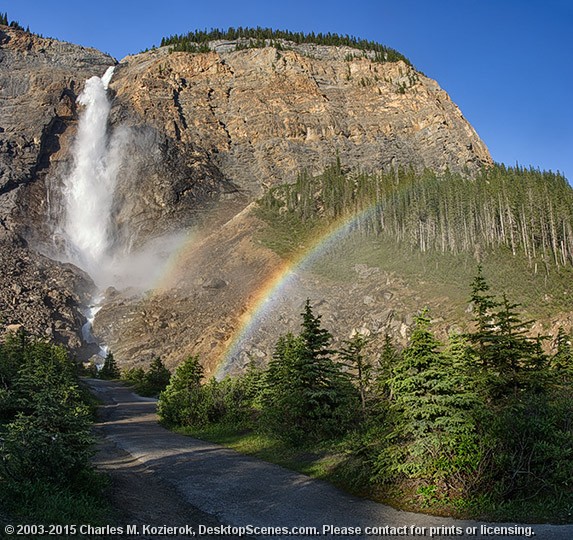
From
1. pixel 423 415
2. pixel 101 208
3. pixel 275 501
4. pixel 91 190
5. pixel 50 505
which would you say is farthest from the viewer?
pixel 91 190

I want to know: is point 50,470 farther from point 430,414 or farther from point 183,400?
point 183,400

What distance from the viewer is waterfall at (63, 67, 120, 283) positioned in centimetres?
9962

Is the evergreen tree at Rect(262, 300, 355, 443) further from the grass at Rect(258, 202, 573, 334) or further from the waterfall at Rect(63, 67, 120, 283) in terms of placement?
the waterfall at Rect(63, 67, 120, 283)

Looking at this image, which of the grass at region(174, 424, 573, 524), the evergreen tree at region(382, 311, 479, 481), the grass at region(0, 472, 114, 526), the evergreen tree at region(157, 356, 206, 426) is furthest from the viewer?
the evergreen tree at region(157, 356, 206, 426)

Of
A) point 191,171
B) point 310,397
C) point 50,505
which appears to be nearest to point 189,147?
point 191,171

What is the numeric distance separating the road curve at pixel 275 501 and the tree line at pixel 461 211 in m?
55.4

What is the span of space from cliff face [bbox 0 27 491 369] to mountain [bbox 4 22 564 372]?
1.41 ft

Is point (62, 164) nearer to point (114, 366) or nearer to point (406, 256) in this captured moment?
point (114, 366)

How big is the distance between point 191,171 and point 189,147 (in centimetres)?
965

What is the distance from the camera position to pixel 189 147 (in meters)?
116

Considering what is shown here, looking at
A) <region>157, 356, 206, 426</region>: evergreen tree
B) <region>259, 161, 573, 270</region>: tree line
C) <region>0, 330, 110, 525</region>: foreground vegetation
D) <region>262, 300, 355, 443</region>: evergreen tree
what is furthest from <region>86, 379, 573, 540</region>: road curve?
<region>259, 161, 573, 270</region>: tree line

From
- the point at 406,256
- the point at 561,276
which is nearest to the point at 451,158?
the point at 406,256

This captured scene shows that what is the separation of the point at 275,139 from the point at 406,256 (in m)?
66.0

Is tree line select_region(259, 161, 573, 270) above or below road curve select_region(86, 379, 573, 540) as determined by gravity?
above
